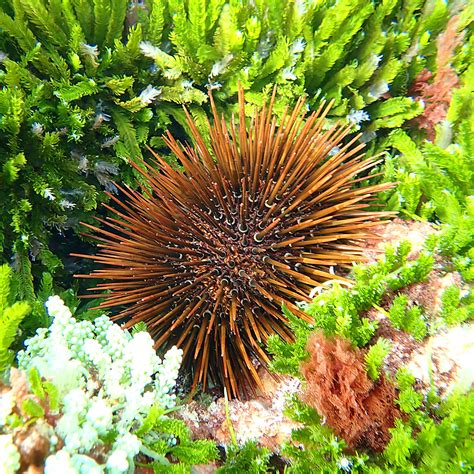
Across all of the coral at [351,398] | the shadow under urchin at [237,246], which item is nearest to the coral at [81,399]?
the shadow under urchin at [237,246]

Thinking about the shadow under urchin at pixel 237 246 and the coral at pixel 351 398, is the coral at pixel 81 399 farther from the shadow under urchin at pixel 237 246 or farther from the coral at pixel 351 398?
the coral at pixel 351 398

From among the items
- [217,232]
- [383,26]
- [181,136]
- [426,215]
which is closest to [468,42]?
[383,26]

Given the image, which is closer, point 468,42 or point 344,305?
point 344,305

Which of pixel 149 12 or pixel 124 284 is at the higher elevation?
pixel 149 12

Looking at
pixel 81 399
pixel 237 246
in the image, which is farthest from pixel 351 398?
pixel 81 399

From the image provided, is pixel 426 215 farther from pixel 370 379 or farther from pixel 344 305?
pixel 370 379

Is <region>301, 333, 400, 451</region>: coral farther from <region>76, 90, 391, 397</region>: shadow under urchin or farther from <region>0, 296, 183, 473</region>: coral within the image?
<region>0, 296, 183, 473</region>: coral
